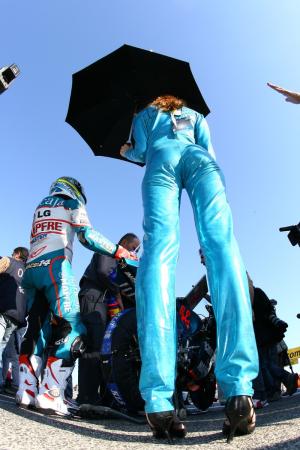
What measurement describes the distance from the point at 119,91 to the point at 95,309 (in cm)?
226

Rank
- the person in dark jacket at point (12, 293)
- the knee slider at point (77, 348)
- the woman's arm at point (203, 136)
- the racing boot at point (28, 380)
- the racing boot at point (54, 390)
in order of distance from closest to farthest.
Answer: the woman's arm at point (203, 136), the racing boot at point (54, 390), the racing boot at point (28, 380), the knee slider at point (77, 348), the person in dark jacket at point (12, 293)

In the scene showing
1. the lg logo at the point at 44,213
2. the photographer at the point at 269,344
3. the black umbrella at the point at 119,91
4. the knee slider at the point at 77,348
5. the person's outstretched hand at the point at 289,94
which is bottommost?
the photographer at the point at 269,344

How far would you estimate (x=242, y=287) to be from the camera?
70.1 inches

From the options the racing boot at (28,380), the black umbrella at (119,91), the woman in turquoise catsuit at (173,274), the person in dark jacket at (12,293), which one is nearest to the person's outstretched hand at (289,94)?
the black umbrella at (119,91)

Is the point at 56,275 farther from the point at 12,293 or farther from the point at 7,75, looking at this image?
the point at 7,75

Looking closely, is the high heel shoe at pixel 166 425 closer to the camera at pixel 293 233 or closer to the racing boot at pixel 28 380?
the racing boot at pixel 28 380

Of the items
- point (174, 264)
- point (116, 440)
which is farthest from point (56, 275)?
point (116, 440)

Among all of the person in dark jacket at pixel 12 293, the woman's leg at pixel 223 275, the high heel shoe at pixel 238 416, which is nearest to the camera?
the high heel shoe at pixel 238 416

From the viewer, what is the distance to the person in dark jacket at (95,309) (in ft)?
10.9

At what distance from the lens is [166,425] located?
4.93 feet

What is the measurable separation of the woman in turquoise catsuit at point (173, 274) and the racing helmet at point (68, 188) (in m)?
1.68

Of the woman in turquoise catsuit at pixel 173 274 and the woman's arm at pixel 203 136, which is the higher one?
the woman's arm at pixel 203 136

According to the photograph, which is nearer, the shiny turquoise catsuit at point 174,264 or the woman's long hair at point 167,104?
the shiny turquoise catsuit at point 174,264

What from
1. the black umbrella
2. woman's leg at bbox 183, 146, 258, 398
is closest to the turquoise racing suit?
the black umbrella
